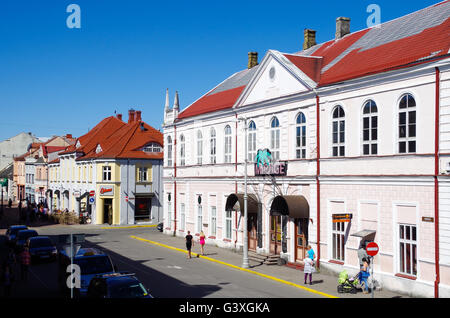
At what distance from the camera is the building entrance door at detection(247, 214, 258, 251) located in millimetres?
31797

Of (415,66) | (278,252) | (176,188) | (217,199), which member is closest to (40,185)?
(176,188)

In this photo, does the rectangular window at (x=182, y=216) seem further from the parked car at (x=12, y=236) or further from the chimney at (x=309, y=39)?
the chimney at (x=309, y=39)

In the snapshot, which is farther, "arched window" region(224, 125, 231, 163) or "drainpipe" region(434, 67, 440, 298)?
"arched window" region(224, 125, 231, 163)

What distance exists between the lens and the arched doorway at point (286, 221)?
26.1 metres

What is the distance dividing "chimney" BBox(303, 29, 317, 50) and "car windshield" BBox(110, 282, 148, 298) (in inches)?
977

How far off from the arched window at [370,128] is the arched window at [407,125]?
4.39 feet

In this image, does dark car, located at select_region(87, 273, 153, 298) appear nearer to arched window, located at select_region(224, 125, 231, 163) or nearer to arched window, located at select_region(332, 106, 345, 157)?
arched window, located at select_region(332, 106, 345, 157)

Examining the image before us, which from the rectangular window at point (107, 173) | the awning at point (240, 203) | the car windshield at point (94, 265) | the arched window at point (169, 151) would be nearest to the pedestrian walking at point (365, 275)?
the awning at point (240, 203)

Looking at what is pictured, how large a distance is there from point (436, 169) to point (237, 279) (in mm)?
10598

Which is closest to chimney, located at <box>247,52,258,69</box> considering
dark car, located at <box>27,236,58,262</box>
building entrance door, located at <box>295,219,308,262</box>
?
building entrance door, located at <box>295,219,308,262</box>

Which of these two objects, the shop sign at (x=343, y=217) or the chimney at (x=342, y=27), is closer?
the shop sign at (x=343, y=217)

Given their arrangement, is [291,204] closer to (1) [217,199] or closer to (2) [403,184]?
(2) [403,184]

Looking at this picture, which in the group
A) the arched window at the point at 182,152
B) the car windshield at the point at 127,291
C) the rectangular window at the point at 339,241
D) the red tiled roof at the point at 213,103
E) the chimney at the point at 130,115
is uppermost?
the chimney at the point at 130,115

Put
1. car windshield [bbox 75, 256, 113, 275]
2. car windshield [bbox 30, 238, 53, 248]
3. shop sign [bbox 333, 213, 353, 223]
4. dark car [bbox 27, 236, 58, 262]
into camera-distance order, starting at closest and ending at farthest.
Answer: car windshield [bbox 75, 256, 113, 275]
shop sign [bbox 333, 213, 353, 223]
dark car [bbox 27, 236, 58, 262]
car windshield [bbox 30, 238, 53, 248]
